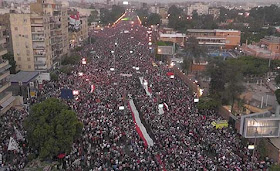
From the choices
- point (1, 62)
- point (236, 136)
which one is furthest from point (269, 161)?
point (1, 62)

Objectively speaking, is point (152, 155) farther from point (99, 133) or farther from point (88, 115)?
point (88, 115)

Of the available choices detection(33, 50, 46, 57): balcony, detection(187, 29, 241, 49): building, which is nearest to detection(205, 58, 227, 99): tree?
detection(33, 50, 46, 57): balcony

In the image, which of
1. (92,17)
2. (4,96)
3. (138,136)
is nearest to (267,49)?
(138,136)

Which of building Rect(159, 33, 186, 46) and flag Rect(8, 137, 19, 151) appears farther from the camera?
building Rect(159, 33, 186, 46)

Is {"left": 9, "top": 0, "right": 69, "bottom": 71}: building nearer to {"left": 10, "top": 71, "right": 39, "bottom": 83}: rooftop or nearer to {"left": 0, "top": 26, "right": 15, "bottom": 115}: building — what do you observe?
{"left": 10, "top": 71, "right": 39, "bottom": 83}: rooftop

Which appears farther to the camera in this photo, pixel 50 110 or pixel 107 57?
pixel 107 57
